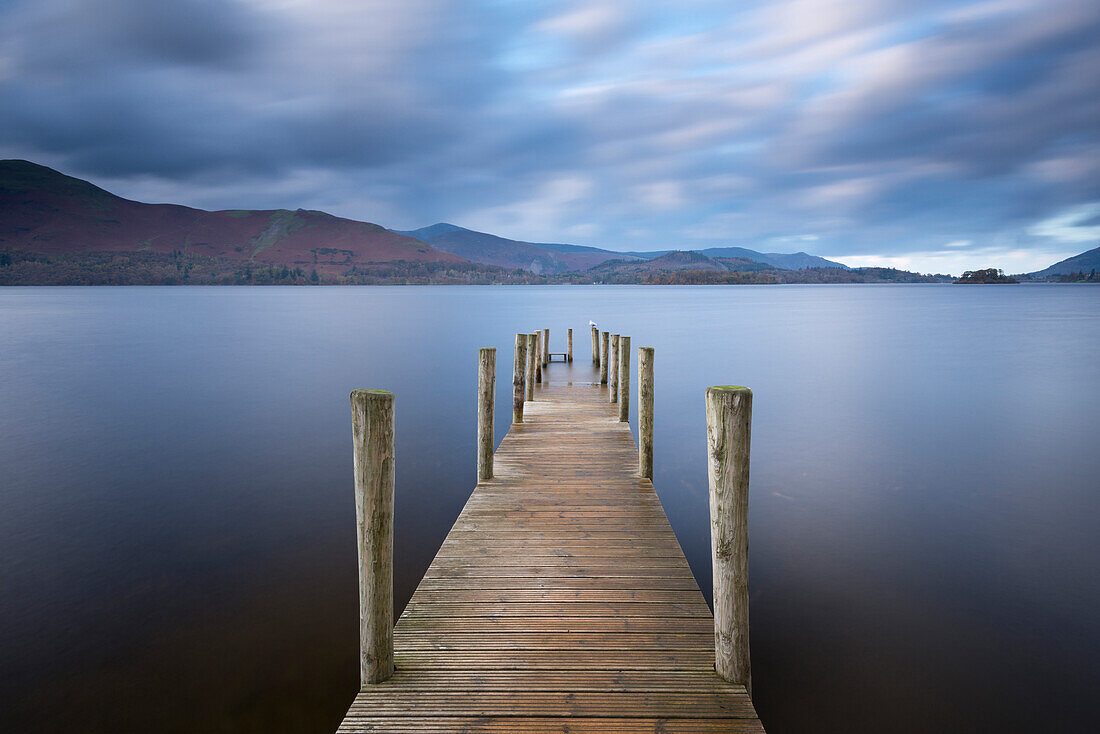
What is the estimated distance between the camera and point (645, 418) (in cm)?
884

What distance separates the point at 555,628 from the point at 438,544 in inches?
174

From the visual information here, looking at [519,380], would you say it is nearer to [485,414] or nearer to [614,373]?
[485,414]

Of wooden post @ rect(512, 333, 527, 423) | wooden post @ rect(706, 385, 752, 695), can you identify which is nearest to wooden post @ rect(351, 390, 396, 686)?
wooden post @ rect(706, 385, 752, 695)

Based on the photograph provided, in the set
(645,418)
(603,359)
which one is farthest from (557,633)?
(603,359)

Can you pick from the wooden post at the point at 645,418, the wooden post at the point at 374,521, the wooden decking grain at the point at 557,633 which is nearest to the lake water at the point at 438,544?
the wooden post at the point at 645,418

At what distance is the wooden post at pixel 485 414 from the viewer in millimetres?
8125

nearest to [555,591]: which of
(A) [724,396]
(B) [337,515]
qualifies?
(A) [724,396]

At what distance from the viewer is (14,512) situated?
9.20 meters

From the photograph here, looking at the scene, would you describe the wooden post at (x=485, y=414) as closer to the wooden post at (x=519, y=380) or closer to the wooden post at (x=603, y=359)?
the wooden post at (x=519, y=380)

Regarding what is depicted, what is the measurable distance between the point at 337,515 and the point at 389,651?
6050mm

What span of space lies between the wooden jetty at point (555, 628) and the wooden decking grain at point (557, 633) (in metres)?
0.01

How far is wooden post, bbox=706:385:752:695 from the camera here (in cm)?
358

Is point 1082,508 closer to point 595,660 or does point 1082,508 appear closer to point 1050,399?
point 595,660

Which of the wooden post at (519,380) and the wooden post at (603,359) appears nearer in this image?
the wooden post at (519,380)
